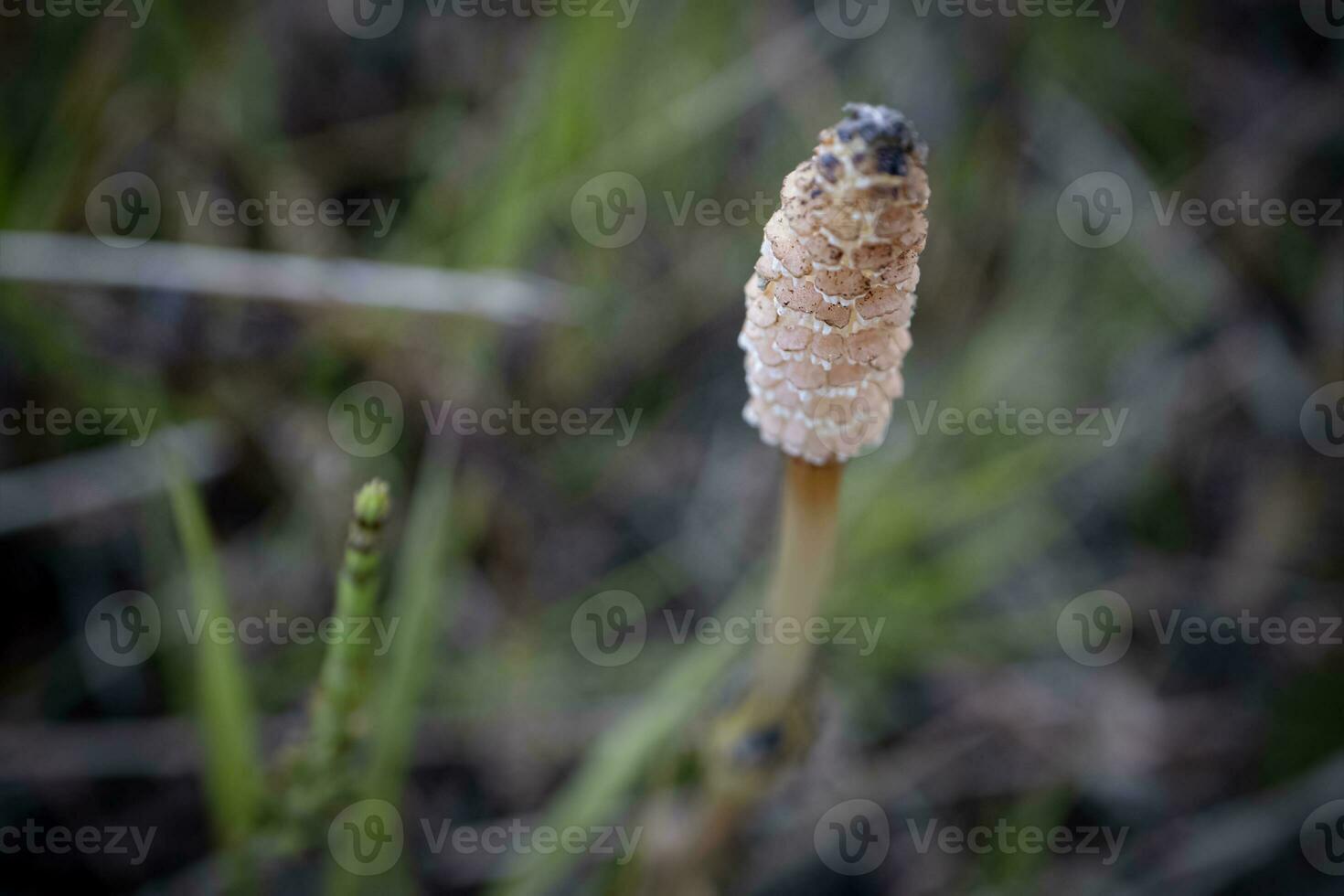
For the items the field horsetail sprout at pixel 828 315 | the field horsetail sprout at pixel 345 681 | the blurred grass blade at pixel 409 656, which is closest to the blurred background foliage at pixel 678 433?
the blurred grass blade at pixel 409 656

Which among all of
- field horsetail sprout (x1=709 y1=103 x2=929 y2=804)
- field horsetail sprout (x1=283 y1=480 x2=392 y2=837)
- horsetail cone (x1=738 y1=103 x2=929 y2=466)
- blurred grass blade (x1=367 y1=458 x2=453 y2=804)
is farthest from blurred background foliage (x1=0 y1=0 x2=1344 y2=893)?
horsetail cone (x1=738 y1=103 x2=929 y2=466)

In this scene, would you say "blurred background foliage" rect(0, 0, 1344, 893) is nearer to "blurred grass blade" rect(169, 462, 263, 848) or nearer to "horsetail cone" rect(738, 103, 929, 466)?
"blurred grass blade" rect(169, 462, 263, 848)

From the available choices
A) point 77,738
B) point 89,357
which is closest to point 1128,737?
point 77,738

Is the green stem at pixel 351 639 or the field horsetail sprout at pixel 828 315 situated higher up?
the field horsetail sprout at pixel 828 315

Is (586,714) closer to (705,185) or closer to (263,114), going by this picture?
(705,185)

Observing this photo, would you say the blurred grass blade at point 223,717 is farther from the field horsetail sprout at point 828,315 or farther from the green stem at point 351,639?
the field horsetail sprout at point 828,315

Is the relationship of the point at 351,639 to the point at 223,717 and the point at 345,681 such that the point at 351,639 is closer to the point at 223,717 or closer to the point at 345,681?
the point at 345,681

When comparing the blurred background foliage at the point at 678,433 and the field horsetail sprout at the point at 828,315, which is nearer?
the field horsetail sprout at the point at 828,315

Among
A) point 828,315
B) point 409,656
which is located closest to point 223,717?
point 409,656
